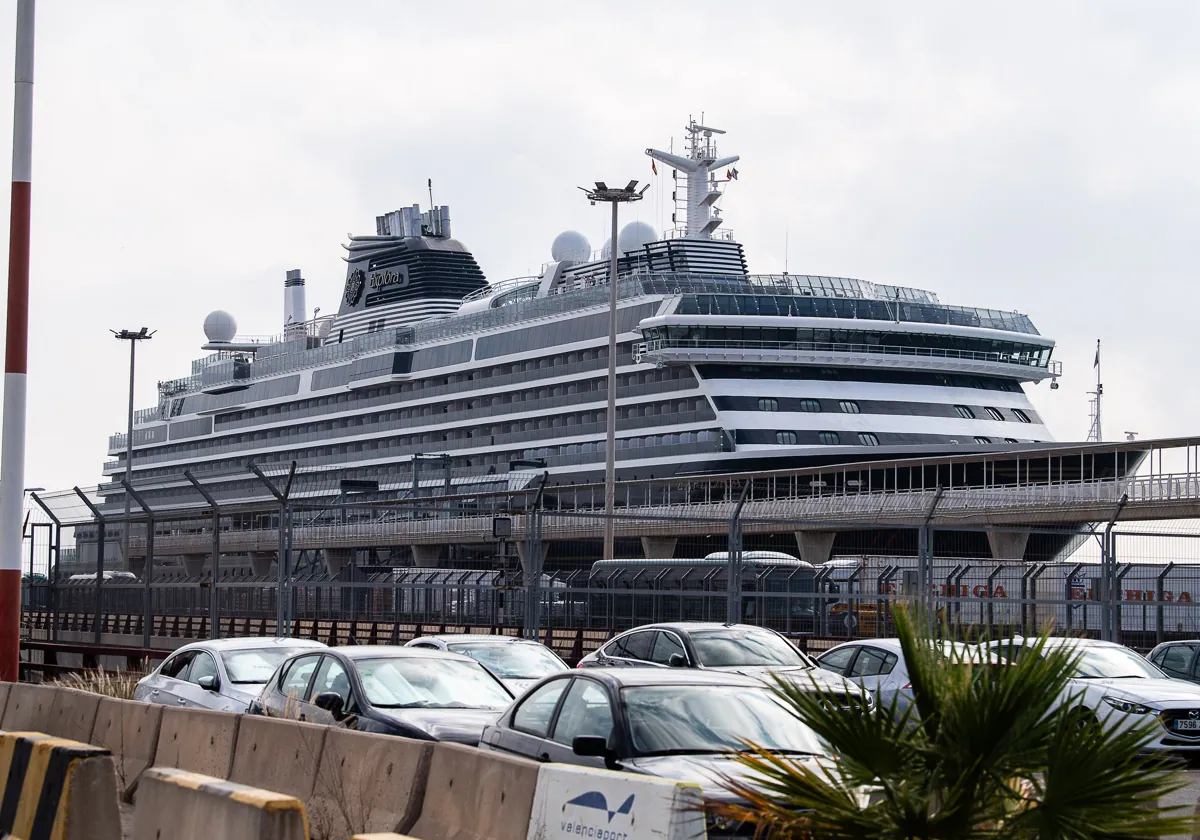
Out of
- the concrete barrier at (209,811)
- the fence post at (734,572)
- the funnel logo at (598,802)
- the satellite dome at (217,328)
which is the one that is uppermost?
the satellite dome at (217,328)

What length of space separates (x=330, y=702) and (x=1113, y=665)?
8518 mm

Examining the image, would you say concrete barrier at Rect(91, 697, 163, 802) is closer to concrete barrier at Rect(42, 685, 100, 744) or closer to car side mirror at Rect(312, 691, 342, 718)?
concrete barrier at Rect(42, 685, 100, 744)

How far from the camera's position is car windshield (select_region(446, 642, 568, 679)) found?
51.8 feet

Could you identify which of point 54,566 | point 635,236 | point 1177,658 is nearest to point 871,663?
point 1177,658

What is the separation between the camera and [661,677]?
9.41 metres

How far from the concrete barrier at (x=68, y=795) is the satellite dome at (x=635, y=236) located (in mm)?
78767

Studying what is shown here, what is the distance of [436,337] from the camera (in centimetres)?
8881

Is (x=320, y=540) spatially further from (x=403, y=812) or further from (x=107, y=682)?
(x=403, y=812)

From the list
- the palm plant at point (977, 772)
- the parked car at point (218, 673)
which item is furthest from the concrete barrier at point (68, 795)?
the parked car at point (218, 673)

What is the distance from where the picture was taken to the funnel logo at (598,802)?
21.6 ft

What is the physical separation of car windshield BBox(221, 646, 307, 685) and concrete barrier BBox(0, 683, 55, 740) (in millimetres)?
1553

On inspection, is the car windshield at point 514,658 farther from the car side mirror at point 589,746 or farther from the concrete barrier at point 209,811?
the concrete barrier at point 209,811

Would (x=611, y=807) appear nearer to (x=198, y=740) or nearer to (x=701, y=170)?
(x=198, y=740)

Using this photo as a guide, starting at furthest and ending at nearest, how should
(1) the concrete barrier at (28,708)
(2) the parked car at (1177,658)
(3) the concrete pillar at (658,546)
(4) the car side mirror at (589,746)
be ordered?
(3) the concrete pillar at (658,546)
(2) the parked car at (1177,658)
(1) the concrete barrier at (28,708)
(4) the car side mirror at (589,746)
